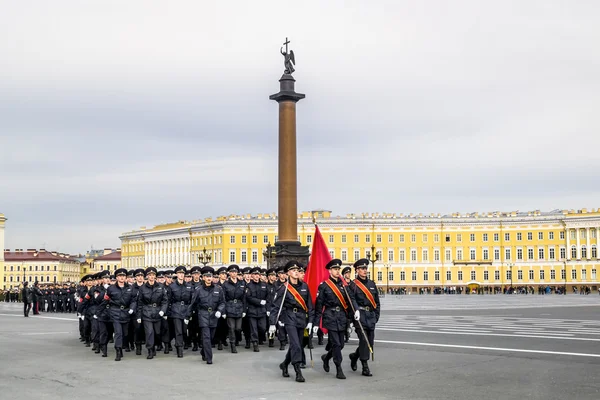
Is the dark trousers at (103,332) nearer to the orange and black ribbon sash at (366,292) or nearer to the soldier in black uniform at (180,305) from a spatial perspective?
the soldier in black uniform at (180,305)

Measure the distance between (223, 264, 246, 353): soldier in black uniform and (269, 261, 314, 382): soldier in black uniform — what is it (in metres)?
3.21

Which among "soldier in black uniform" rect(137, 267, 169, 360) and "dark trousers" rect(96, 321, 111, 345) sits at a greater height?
"soldier in black uniform" rect(137, 267, 169, 360)

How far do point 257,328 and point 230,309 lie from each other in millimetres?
1521

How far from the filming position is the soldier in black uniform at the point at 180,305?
15.1m

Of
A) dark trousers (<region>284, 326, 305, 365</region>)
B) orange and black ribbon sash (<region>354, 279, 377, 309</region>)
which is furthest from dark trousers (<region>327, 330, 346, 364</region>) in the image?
orange and black ribbon sash (<region>354, 279, 377, 309</region>)

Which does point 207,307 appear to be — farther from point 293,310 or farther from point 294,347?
point 294,347

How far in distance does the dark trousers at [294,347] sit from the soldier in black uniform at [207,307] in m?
2.31

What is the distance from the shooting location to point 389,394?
10.1 meters

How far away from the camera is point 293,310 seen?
479 inches

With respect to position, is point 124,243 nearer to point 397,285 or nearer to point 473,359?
point 397,285

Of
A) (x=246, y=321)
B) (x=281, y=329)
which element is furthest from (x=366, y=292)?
(x=246, y=321)

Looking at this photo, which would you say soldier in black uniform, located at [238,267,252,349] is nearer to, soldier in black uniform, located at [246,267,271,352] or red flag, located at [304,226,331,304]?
soldier in black uniform, located at [246,267,271,352]

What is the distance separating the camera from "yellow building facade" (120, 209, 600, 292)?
11106 centimetres

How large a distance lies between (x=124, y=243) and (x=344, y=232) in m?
58.4
